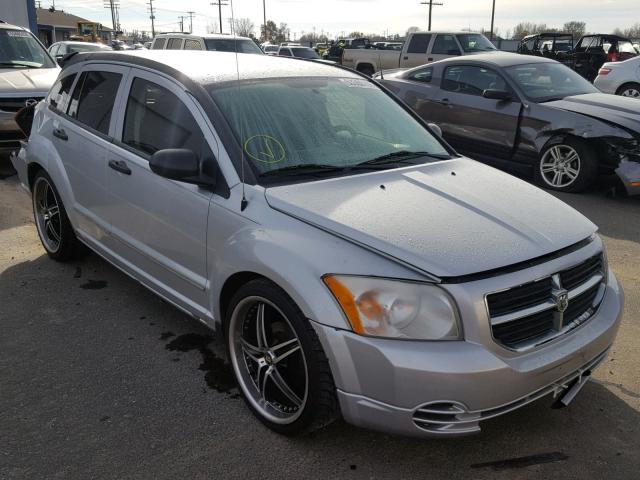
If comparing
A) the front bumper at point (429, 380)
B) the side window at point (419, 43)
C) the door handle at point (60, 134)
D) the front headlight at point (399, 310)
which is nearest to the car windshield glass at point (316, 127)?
the front headlight at point (399, 310)

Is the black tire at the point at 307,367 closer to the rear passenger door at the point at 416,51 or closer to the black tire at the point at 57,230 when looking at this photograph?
the black tire at the point at 57,230

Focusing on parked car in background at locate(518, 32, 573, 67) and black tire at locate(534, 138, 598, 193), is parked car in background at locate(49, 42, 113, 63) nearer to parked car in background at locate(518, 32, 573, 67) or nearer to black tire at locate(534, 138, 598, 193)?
parked car in background at locate(518, 32, 573, 67)

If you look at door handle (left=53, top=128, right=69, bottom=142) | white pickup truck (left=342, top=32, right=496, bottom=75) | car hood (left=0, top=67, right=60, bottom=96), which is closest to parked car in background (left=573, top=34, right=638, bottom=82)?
white pickup truck (left=342, top=32, right=496, bottom=75)

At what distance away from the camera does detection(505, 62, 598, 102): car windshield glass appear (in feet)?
25.5

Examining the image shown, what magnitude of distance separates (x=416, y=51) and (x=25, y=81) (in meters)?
11.3

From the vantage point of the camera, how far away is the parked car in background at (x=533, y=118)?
6965 mm

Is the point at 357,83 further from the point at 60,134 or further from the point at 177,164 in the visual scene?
the point at 60,134

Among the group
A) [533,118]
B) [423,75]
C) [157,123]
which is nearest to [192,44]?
[423,75]

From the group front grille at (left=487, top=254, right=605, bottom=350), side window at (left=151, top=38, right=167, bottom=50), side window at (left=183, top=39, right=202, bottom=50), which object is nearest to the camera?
front grille at (left=487, top=254, right=605, bottom=350)

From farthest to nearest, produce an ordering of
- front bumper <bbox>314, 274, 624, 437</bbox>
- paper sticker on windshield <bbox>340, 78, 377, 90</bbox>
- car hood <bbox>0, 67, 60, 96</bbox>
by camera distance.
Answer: car hood <bbox>0, 67, 60, 96</bbox>, paper sticker on windshield <bbox>340, 78, 377, 90</bbox>, front bumper <bbox>314, 274, 624, 437</bbox>

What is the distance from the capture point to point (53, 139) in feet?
15.3

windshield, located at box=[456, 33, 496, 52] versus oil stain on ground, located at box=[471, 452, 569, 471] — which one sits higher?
windshield, located at box=[456, 33, 496, 52]

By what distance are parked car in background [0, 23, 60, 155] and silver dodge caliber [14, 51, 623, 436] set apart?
15.0ft

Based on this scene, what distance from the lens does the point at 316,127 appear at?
338cm
